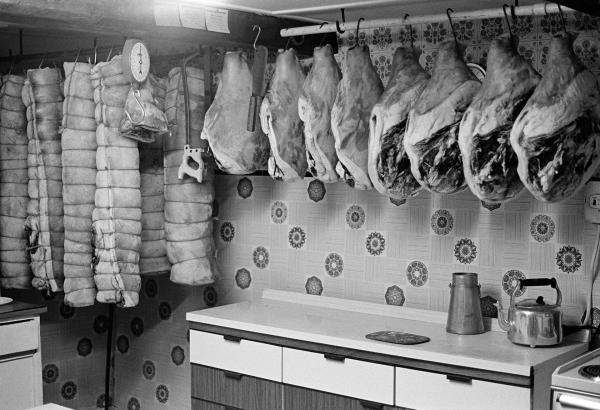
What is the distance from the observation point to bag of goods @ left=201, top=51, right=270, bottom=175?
3.55m

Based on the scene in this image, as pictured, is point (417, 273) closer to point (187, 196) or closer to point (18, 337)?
point (187, 196)

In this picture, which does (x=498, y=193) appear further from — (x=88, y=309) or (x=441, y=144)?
(x=88, y=309)

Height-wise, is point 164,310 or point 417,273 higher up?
point 417,273

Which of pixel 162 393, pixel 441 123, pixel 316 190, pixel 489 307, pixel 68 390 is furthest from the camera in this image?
pixel 68 390

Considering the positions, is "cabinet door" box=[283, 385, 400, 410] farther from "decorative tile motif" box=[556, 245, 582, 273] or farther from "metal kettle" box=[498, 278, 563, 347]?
"decorative tile motif" box=[556, 245, 582, 273]

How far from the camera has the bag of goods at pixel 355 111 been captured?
3143mm

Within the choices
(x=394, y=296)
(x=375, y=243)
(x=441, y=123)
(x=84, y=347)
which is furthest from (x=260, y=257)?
(x=441, y=123)

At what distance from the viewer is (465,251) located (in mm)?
3559

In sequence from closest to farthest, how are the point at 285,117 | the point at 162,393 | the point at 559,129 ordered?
the point at 559,129, the point at 285,117, the point at 162,393

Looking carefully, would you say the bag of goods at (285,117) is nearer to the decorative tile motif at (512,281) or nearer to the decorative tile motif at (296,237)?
the decorative tile motif at (296,237)

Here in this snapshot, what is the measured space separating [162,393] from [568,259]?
2541mm

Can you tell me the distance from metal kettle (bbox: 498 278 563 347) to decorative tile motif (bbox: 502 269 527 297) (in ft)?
0.80

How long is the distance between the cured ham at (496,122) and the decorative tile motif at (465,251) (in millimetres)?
753

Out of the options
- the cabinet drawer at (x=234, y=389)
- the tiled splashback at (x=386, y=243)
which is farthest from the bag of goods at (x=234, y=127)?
the cabinet drawer at (x=234, y=389)
